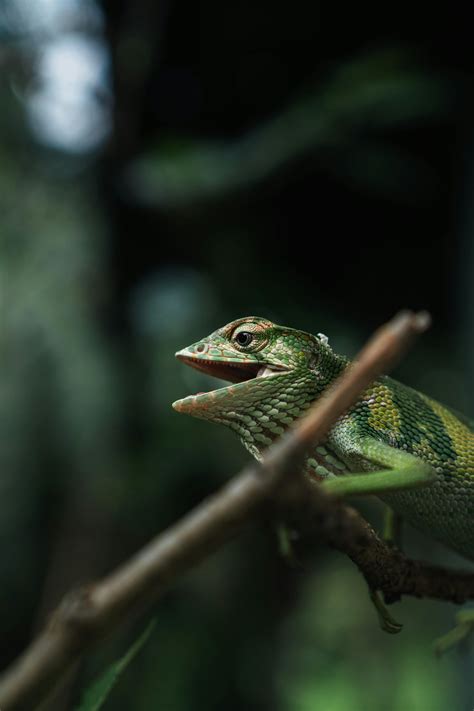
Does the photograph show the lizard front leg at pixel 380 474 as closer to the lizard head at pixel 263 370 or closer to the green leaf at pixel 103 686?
the lizard head at pixel 263 370

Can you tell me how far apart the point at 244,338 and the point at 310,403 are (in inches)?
6.8

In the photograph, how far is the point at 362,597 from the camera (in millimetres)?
3857

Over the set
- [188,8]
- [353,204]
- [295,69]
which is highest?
[188,8]

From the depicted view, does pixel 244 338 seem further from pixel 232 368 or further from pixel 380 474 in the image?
pixel 380 474

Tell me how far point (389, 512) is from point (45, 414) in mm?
2922

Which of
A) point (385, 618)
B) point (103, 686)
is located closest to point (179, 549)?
point (103, 686)

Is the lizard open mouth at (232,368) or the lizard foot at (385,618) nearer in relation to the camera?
the lizard foot at (385,618)

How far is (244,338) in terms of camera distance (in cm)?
138

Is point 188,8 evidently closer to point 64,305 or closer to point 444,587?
point 64,305

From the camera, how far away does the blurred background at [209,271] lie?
3.31m

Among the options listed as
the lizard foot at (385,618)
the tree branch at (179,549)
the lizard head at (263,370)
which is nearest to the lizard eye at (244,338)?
the lizard head at (263,370)

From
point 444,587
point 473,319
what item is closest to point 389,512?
point 444,587

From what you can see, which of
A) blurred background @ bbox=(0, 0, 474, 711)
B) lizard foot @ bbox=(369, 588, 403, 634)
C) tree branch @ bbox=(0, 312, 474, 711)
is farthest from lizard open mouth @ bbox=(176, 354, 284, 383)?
blurred background @ bbox=(0, 0, 474, 711)

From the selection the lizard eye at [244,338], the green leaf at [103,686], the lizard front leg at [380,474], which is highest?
the lizard eye at [244,338]
